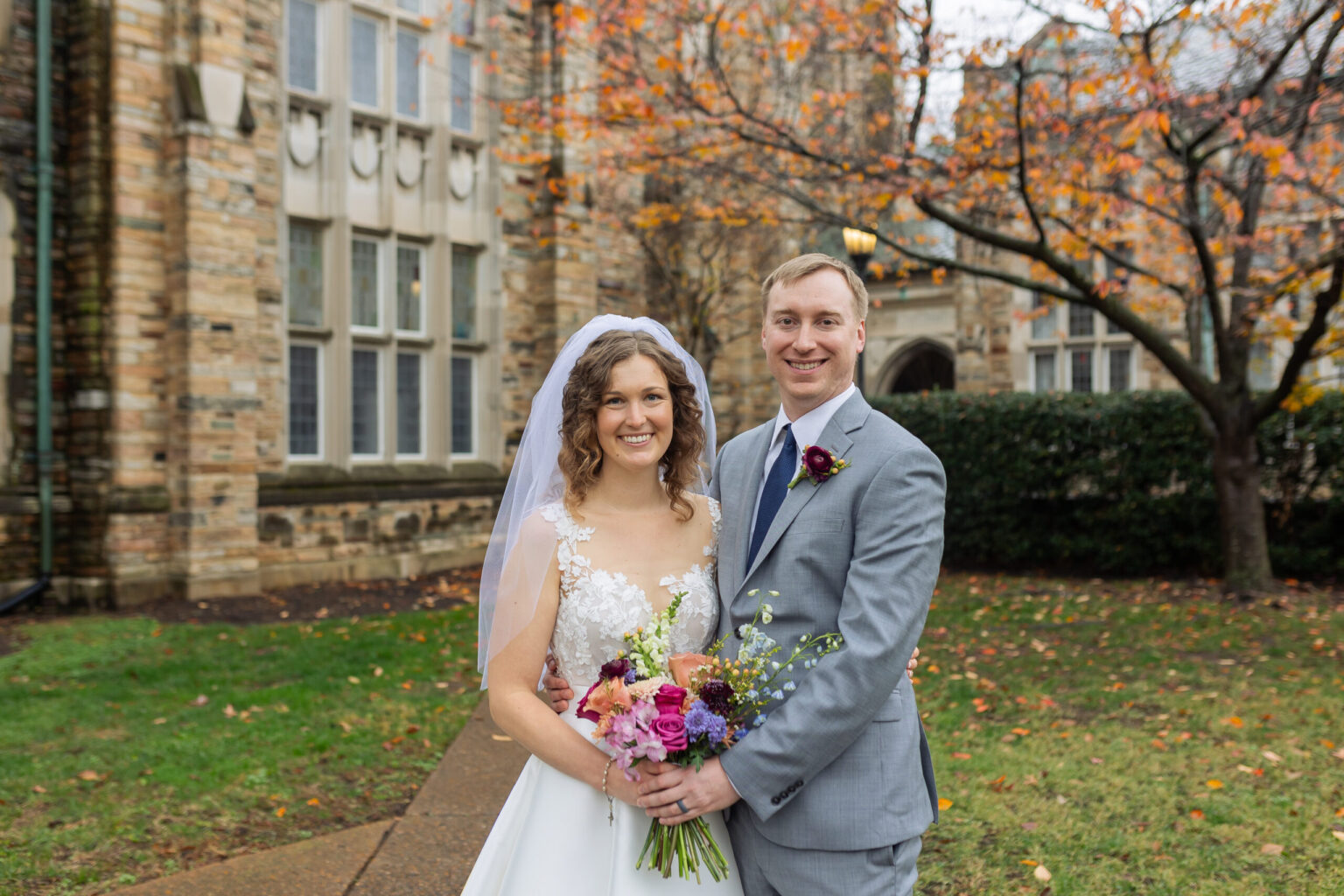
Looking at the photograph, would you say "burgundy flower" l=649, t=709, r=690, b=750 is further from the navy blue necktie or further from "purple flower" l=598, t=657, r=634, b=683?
the navy blue necktie

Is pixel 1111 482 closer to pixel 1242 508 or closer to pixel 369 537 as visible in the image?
pixel 1242 508

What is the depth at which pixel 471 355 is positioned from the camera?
516 inches

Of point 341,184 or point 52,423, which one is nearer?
point 52,423

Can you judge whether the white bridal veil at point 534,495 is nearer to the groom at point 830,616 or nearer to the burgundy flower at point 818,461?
the groom at point 830,616

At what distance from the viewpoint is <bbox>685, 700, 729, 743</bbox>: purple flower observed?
2035mm

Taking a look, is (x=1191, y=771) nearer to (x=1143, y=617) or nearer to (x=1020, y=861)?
(x=1020, y=861)

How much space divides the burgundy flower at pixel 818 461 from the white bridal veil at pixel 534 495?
61 cm

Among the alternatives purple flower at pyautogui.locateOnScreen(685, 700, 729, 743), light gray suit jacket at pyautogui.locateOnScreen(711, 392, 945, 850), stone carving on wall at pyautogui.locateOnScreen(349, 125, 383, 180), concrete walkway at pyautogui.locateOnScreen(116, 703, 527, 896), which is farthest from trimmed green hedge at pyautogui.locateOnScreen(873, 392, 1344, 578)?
purple flower at pyautogui.locateOnScreen(685, 700, 729, 743)

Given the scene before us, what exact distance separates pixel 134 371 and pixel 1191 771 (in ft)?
30.7

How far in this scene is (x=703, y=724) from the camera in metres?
2.03

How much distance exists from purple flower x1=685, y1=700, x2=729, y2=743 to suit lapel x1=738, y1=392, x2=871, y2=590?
38cm

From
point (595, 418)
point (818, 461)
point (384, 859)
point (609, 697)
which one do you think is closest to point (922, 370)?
point (384, 859)

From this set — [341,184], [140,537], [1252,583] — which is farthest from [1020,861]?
[341,184]

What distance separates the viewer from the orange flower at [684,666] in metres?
2.21
